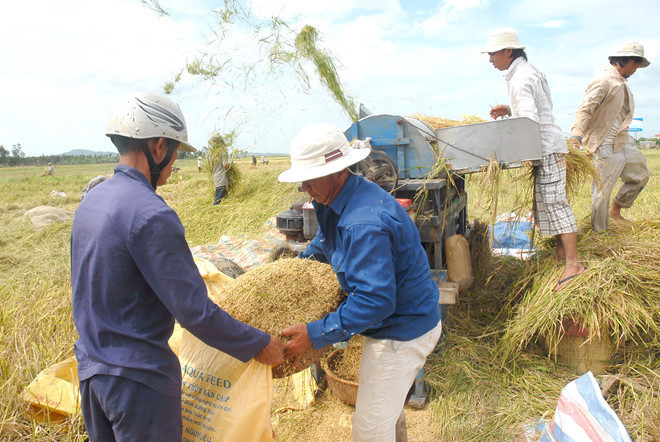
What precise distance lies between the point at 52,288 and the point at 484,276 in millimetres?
4689

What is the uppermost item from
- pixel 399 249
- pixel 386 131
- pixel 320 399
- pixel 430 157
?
pixel 386 131

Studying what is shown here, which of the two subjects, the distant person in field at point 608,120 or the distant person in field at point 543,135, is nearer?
the distant person in field at point 543,135

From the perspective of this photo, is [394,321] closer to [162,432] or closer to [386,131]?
[162,432]

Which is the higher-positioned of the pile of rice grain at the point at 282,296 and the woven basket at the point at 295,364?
the pile of rice grain at the point at 282,296

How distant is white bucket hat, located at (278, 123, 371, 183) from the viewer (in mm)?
2061

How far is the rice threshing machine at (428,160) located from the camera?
3695mm

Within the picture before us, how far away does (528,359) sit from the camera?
356cm

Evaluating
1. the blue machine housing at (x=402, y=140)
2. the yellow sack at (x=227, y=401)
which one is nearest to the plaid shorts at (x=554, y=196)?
the blue machine housing at (x=402, y=140)

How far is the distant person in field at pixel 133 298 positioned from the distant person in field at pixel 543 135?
3.08 metres

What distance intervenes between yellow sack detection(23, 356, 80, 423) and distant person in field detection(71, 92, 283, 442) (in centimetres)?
111

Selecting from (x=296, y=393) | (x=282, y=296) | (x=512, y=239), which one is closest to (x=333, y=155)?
(x=282, y=296)

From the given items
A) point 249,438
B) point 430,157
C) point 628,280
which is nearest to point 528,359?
point 628,280

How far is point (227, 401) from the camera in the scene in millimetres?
2006

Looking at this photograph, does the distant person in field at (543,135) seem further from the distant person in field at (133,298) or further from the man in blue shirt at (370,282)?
the distant person in field at (133,298)
